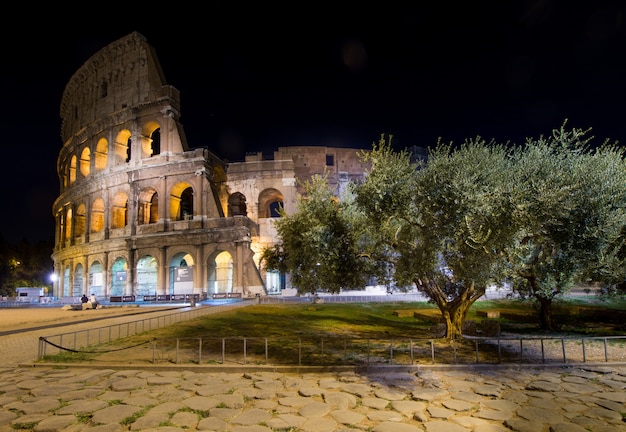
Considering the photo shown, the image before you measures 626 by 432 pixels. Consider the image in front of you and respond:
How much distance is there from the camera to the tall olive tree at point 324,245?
12977 mm

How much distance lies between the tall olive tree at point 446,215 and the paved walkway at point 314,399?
125 inches

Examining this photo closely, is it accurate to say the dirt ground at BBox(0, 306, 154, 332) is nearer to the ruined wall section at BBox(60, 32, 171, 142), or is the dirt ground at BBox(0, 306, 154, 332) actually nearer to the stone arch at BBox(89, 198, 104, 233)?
the stone arch at BBox(89, 198, 104, 233)

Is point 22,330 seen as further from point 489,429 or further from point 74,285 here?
point 74,285

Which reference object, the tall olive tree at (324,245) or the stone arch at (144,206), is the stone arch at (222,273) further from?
the tall olive tree at (324,245)

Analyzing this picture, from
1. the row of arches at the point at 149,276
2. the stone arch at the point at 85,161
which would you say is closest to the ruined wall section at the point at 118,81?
the stone arch at the point at 85,161

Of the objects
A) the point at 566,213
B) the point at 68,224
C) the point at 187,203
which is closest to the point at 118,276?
the point at 187,203

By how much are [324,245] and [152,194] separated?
31184 mm

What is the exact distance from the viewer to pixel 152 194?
39.5 metres

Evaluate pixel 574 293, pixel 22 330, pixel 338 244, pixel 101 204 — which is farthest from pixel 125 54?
pixel 574 293

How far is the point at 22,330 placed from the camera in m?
14.9

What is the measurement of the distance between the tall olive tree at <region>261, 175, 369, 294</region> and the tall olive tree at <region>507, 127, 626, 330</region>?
468 cm

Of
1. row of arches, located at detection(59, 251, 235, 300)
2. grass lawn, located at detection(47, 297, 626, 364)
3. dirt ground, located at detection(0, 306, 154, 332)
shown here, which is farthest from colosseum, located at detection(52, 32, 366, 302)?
grass lawn, located at detection(47, 297, 626, 364)

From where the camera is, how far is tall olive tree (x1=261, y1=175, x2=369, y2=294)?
42.6 feet

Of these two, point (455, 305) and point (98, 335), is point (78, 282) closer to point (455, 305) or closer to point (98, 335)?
point (98, 335)
